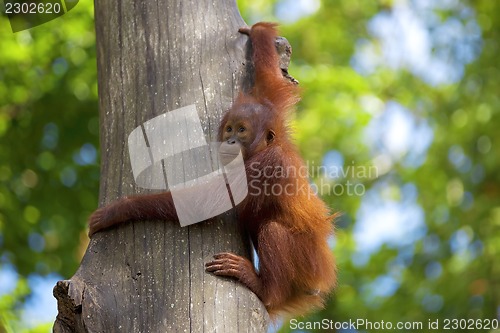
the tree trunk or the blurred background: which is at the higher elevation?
the tree trunk

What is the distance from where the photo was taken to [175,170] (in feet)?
13.2

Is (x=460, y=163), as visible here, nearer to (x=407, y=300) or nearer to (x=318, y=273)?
(x=407, y=300)

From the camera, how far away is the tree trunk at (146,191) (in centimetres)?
→ 349

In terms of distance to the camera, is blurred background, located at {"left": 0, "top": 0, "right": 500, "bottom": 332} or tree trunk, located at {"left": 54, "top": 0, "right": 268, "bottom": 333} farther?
blurred background, located at {"left": 0, "top": 0, "right": 500, "bottom": 332}
